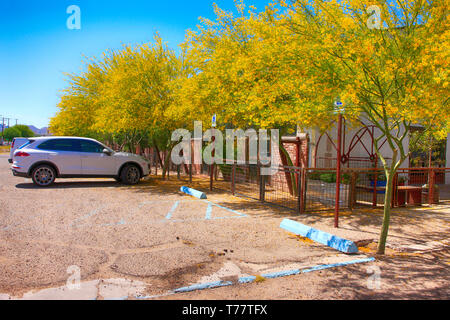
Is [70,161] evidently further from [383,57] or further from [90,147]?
[383,57]

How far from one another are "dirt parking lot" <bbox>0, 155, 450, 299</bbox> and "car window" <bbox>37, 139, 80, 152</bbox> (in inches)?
141

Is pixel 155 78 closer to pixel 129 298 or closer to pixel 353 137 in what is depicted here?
pixel 353 137

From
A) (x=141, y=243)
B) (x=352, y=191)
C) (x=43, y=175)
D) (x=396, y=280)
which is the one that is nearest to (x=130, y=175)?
(x=43, y=175)

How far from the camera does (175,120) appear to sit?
14281 millimetres

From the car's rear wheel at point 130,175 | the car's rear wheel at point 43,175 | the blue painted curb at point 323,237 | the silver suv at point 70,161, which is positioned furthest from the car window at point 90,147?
the blue painted curb at point 323,237

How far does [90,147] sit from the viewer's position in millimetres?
13766

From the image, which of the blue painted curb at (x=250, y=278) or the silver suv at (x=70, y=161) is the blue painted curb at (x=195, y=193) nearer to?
the silver suv at (x=70, y=161)

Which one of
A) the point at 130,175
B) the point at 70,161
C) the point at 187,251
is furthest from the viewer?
the point at 130,175

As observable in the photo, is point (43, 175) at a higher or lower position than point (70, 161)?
lower

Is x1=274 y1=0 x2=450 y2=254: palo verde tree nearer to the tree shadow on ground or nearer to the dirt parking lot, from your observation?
the tree shadow on ground

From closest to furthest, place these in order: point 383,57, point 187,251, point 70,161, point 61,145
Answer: point 383,57 → point 187,251 → point 70,161 → point 61,145

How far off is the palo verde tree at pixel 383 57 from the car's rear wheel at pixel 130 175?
31.9 ft

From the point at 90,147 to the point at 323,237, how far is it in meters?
10.6

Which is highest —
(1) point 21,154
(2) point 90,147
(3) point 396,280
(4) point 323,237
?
(2) point 90,147
